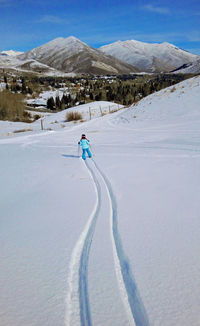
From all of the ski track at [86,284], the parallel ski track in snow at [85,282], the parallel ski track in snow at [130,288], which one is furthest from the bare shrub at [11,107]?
the parallel ski track in snow at [130,288]

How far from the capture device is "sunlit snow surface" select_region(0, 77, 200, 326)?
6.39ft

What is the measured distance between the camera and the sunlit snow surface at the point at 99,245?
1947 mm

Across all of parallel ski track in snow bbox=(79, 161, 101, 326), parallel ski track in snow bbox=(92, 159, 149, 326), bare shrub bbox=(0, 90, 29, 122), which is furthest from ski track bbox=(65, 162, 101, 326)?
bare shrub bbox=(0, 90, 29, 122)

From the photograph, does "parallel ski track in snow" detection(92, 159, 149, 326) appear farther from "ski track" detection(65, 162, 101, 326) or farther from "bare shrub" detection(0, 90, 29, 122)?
"bare shrub" detection(0, 90, 29, 122)

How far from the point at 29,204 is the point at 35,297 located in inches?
103

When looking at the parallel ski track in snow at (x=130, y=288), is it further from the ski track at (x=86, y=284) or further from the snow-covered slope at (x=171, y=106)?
the snow-covered slope at (x=171, y=106)

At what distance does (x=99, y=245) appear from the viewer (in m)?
2.92

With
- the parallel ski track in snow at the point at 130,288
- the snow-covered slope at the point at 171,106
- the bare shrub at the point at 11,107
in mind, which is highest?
the bare shrub at the point at 11,107

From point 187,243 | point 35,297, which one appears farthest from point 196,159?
point 35,297

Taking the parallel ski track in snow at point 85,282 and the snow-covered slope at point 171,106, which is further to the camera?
the snow-covered slope at point 171,106

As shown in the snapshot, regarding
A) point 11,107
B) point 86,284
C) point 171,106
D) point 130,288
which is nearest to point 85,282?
point 86,284

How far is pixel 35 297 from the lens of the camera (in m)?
2.09

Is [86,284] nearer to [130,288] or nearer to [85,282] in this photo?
[85,282]

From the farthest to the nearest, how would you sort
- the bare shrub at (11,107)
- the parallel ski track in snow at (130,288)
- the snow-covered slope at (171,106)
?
the bare shrub at (11,107)
the snow-covered slope at (171,106)
the parallel ski track in snow at (130,288)
